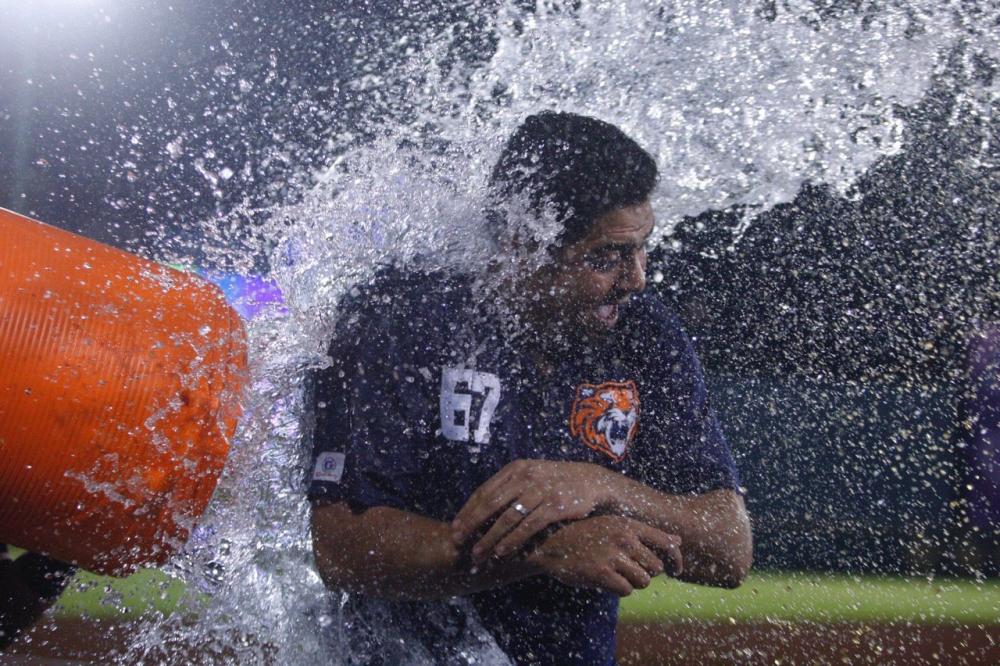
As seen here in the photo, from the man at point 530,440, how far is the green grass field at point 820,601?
284cm

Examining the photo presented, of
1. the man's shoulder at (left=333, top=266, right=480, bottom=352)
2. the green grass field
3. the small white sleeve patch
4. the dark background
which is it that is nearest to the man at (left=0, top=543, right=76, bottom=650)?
the small white sleeve patch

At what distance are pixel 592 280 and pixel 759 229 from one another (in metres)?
3.98

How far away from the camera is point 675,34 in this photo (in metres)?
3.04

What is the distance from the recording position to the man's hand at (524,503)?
1.29 m

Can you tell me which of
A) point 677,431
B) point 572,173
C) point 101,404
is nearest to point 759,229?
point 572,173

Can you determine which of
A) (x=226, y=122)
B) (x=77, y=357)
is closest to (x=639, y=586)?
(x=77, y=357)

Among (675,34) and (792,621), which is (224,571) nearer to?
(675,34)

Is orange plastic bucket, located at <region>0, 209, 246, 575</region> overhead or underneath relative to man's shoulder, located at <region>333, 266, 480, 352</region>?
underneath

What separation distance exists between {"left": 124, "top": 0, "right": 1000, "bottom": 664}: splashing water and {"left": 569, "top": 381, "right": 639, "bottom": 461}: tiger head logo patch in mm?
452

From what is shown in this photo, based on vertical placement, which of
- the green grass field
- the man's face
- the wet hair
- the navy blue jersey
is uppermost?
the wet hair

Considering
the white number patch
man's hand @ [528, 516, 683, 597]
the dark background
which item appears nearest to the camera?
man's hand @ [528, 516, 683, 597]

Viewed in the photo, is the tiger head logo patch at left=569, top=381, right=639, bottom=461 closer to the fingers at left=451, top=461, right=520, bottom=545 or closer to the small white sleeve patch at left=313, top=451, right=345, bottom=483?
the fingers at left=451, top=461, right=520, bottom=545

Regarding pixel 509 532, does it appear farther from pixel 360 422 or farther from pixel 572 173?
pixel 572 173

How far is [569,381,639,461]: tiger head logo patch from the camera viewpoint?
1.61 metres
